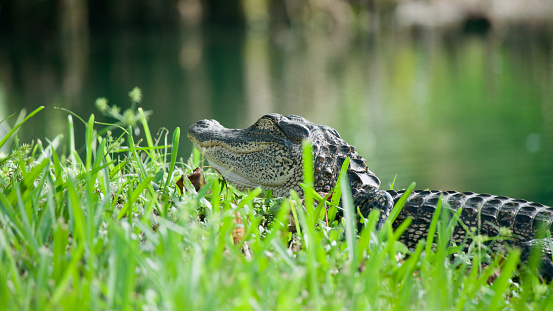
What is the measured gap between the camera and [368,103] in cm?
1348

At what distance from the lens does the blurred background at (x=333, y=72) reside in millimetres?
8742

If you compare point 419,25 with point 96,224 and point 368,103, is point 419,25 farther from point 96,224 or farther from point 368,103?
point 96,224

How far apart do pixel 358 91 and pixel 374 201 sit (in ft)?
42.1

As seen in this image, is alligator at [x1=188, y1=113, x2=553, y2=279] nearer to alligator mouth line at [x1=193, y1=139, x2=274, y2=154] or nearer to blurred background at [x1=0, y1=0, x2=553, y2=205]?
alligator mouth line at [x1=193, y1=139, x2=274, y2=154]

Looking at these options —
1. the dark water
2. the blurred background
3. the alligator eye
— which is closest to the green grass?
the alligator eye

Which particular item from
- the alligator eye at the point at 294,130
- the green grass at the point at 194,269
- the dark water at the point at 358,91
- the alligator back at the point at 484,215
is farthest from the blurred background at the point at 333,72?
the alligator back at the point at 484,215

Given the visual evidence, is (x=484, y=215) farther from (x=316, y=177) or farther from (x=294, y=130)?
(x=294, y=130)

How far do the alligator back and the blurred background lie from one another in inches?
93.2

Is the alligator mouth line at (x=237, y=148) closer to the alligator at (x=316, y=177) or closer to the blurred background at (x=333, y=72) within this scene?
the alligator at (x=316, y=177)

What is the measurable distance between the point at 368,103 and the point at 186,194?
11.6m

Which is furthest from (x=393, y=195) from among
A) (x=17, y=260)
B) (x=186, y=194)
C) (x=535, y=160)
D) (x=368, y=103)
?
(x=368, y=103)

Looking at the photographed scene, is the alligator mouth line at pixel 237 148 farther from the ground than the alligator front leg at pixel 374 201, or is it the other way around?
the alligator mouth line at pixel 237 148

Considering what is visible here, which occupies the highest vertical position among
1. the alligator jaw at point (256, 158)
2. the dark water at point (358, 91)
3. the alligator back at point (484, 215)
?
the alligator jaw at point (256, 158)

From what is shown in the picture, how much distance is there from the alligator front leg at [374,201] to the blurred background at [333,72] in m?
2.07
